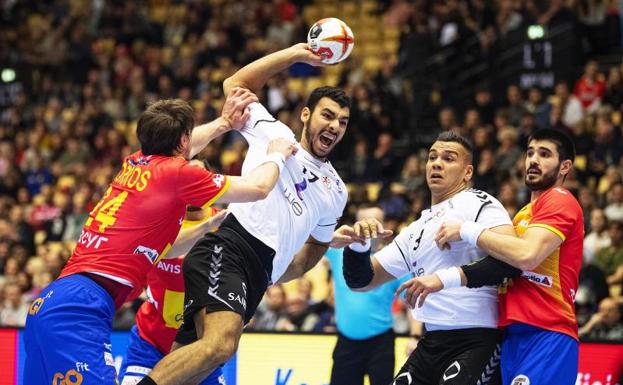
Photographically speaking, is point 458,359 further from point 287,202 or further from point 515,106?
point 515,106

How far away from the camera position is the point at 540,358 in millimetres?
6949

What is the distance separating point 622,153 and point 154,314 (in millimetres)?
9102

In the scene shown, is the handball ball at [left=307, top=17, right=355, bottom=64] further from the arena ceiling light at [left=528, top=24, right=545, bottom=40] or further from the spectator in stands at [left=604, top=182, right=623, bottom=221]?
the arena ceiling light at [left=528, top=24, right=545, bottom=40]

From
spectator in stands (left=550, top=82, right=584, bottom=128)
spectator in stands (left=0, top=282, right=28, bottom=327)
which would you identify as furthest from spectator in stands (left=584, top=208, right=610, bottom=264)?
spectator in stands (left=0, top=282, right=28, bottom=327)

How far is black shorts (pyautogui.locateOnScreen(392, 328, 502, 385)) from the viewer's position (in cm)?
705

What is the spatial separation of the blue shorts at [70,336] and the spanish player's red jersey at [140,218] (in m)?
0.19

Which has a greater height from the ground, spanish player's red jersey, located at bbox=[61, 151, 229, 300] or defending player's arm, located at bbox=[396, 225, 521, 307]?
spanish player's red jersey, located at bbox=[61, 151, 229, 300]

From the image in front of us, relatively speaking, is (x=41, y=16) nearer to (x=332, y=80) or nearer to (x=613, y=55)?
(x=332, y=80)

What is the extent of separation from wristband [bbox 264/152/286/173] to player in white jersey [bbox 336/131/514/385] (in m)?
0.82

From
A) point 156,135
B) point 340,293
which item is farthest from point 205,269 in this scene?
point 340,293

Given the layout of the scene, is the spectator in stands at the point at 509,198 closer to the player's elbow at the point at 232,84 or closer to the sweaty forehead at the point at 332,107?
the sweaty forehead at the point at 332,107

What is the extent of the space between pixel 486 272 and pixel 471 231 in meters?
0.30

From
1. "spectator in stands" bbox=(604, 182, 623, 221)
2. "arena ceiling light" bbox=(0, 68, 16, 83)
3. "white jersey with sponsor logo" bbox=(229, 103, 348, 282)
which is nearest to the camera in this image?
"white jersey with sponsor logo" bbox=(229, 103, 348, 282)

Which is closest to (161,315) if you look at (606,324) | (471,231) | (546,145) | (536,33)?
(471,231)
